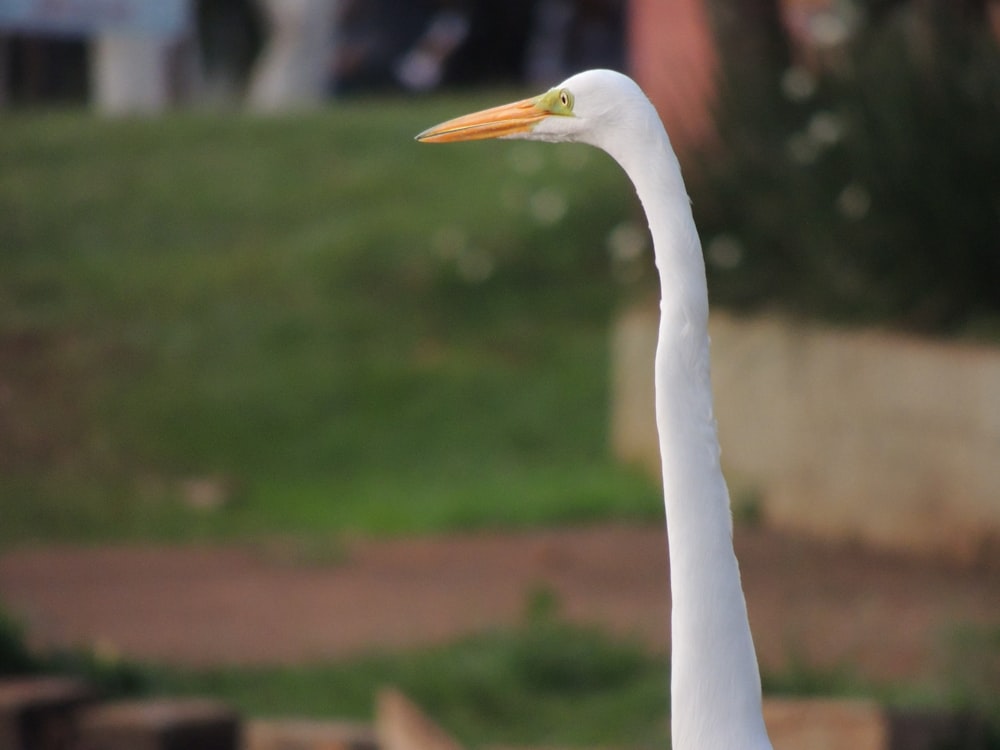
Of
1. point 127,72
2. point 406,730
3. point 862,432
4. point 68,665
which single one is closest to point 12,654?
point 68,665

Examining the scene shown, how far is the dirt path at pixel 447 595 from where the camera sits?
665 cm

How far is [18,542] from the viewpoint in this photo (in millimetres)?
8680

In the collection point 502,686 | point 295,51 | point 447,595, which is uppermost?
point 295,51

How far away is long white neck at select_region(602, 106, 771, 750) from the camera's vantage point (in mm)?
2633

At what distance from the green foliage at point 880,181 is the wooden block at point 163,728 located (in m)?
4.67

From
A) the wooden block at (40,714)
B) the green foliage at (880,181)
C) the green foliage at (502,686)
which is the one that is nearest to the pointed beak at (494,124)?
the wooden block at (40,714)

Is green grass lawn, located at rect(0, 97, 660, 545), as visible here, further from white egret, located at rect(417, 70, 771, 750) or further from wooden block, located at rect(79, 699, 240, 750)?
white egret, located at rect(417, 70, 771, 750)

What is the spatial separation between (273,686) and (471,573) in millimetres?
1948

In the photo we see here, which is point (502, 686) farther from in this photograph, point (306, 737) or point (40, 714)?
point (40, 714)

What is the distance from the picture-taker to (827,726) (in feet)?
13.8

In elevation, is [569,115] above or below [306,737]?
above

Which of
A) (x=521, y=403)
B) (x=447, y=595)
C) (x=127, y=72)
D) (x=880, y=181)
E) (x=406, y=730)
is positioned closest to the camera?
(x=406, y=730)

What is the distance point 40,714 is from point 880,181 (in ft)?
16.8

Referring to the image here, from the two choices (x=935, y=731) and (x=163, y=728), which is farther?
(x=163, y=728)
